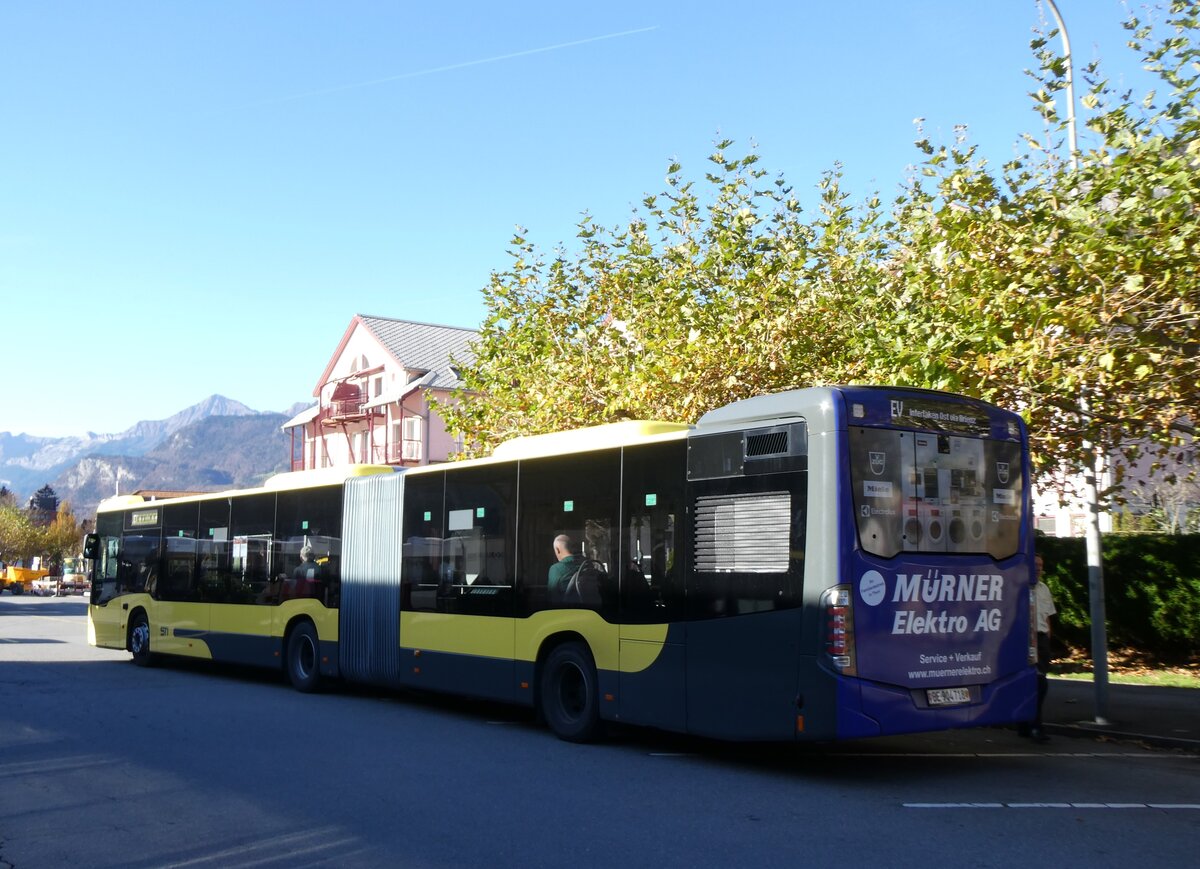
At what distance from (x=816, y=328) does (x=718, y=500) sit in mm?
8113

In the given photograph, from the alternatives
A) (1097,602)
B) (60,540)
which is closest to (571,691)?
(1097,602)

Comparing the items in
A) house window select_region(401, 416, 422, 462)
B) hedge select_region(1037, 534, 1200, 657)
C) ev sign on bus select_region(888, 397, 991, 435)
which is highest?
house window select_region(401, 416, 422, 462)

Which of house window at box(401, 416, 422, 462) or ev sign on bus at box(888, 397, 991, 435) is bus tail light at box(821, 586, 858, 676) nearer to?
ev sign on bus at box(888, 397, 991, 435)

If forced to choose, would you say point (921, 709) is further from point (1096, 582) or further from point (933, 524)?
point (1096, 582)

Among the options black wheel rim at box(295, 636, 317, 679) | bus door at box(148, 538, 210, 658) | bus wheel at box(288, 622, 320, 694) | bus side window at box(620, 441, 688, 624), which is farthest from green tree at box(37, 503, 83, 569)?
bus side window at box(620, 441, 688, 624)

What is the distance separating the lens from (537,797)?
863cm

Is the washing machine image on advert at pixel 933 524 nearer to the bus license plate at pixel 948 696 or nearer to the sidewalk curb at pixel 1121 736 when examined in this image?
the bus license plate at pixel 948 696

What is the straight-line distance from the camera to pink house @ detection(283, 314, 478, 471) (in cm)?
5512

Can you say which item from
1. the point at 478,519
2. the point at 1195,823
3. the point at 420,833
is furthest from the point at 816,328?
the point at 420,833

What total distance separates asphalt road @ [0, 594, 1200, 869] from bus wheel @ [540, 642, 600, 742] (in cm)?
24

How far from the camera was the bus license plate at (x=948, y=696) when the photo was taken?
930 cm

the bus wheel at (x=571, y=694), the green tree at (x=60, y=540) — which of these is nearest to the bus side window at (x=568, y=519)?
the bus wheel at (x=571, y=694)

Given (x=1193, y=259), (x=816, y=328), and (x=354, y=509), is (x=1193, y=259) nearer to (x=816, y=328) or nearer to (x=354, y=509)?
(x=816, y=328)

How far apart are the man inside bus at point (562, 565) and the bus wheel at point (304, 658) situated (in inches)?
220
